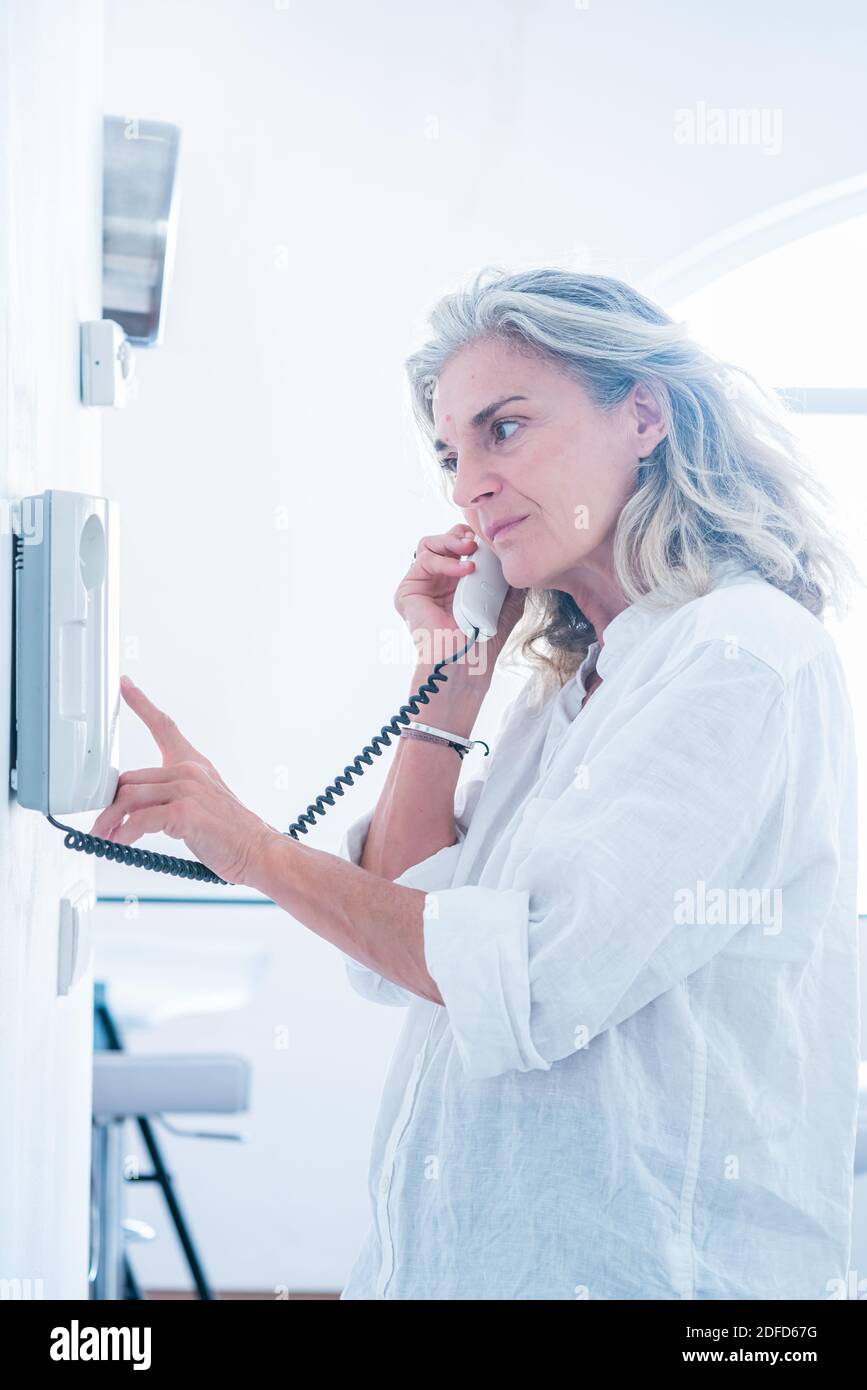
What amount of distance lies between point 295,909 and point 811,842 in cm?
41

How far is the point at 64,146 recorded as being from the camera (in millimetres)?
975

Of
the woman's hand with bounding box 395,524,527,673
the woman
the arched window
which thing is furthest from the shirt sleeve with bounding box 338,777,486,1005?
the arched window

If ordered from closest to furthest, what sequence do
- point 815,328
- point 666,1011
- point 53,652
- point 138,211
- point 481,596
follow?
point 53,652 → point 666,1011 → point 481,596 → point 138,211 → point 815,328

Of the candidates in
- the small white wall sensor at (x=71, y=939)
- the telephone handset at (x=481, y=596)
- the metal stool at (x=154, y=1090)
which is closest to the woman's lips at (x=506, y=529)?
the telephone handset at (x=481, y=596)

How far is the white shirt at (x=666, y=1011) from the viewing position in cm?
81

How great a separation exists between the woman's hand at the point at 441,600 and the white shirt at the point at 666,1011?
41 cm

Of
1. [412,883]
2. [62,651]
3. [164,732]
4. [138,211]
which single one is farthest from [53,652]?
[138,211]

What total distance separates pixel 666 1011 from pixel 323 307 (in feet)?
7.63

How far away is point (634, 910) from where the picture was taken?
0.80 metres

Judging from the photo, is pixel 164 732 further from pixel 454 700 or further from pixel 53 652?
pixel 454 700

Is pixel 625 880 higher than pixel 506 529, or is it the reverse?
pixel 506 529

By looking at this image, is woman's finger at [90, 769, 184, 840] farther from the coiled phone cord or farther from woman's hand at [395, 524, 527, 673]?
woman's hand at [395, 524, 527, 673]
